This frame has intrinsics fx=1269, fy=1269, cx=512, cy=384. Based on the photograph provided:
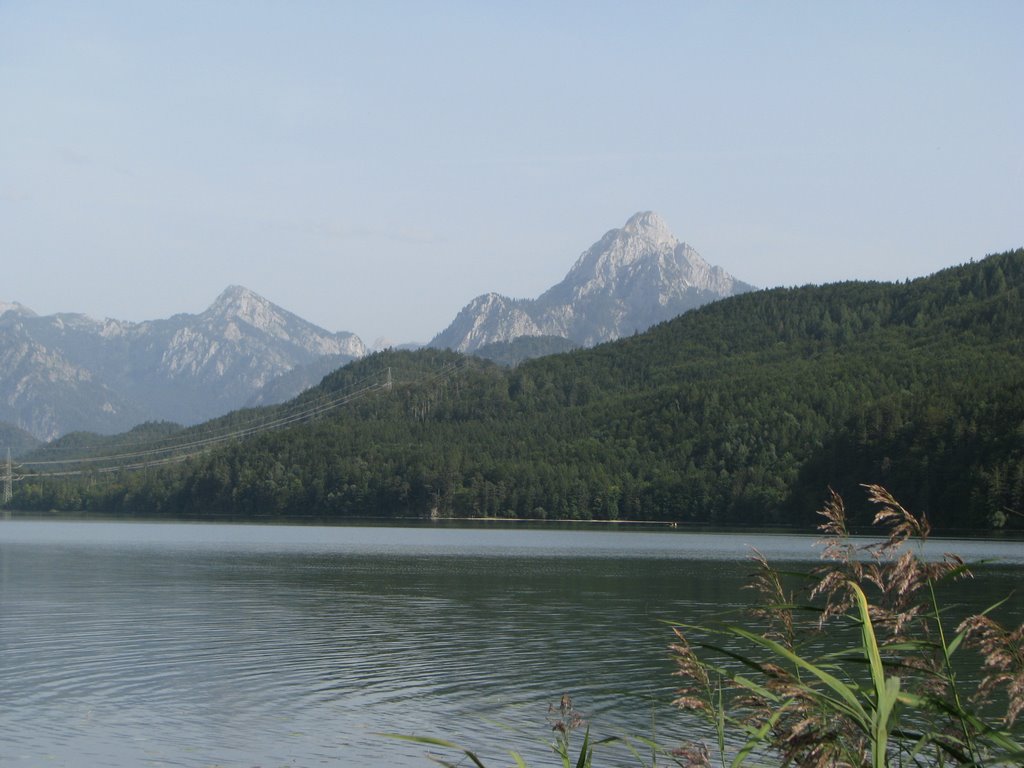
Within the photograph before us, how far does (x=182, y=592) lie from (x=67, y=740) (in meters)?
36.1

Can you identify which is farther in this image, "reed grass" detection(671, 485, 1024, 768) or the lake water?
the lake water

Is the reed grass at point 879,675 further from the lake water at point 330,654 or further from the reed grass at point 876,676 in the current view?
the lake water at point 330,654

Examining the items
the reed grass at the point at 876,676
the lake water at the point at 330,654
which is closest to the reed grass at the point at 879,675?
the reed grass at the point at 876,676

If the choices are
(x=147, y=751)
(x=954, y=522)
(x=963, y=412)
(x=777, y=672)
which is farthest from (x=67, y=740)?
(x=963, y=412)

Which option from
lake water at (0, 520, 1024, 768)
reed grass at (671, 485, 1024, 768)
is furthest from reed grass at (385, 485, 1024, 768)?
lake water at (0, 520, 1024, 768)

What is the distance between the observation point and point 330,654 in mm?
38281

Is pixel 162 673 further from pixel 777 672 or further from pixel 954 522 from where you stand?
pixel 954 522

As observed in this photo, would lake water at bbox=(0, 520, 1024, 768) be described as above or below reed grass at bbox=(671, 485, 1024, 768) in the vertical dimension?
below

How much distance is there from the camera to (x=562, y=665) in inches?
1427

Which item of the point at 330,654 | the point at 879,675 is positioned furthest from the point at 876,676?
the point at 330,654

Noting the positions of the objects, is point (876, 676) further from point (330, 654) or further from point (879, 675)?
point (330, 654)

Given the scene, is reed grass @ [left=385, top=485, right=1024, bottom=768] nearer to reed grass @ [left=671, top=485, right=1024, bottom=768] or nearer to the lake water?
reed grass @ [left=671, top=485, right=1024, bottom=768]

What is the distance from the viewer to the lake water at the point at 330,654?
25469 mm

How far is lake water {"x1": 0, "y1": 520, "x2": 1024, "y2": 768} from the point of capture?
2547 cm
